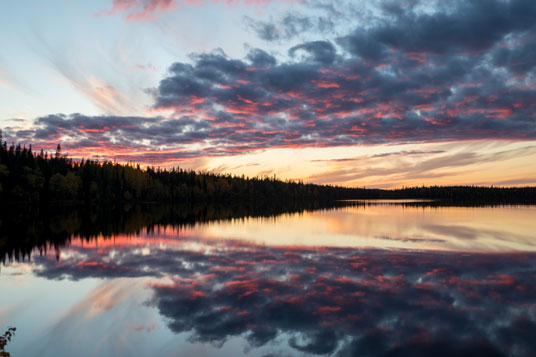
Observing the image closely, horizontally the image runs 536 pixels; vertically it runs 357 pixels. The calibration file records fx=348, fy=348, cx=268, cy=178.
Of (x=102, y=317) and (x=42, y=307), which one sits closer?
(x=102, y=317)

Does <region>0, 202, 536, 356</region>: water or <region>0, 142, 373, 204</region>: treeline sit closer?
Result: <region>0, 202, 536, 356</region>: water

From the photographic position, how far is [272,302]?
16.0 meters

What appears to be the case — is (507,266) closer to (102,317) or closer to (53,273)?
(102,317)

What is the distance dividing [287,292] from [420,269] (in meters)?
10.1

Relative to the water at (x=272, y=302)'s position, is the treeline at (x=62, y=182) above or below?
above

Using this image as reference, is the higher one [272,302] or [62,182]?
[62,182]

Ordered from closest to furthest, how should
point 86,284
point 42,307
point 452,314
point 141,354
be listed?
point 141,354
point 452,314
point 42,307
point 86,284

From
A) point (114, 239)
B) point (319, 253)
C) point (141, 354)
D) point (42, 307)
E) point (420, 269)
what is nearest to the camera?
point (141, 354)

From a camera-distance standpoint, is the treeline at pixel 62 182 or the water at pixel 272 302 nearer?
the water at pixel 272 302

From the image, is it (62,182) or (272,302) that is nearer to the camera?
(272,302)

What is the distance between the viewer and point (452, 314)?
1422 centimetres

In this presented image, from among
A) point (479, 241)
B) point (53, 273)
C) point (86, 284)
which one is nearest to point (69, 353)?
point (86, 284)

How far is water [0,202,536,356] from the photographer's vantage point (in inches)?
473

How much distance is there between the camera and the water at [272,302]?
39.4 feet
